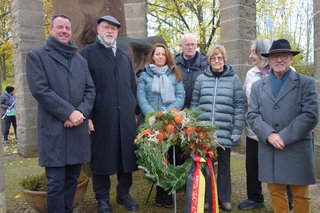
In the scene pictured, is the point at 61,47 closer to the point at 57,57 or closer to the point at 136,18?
the point at 57,57

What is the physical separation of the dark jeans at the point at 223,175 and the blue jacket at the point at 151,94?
764 millimetres

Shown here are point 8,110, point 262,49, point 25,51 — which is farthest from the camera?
point 8,110

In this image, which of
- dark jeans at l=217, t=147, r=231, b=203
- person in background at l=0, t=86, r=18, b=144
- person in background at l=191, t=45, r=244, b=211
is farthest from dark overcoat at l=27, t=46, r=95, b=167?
person in background at l=0, t=86, r=18, b=144

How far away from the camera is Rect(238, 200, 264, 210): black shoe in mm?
4191

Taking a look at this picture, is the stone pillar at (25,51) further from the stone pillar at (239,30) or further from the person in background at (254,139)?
the person in background at (254,139)

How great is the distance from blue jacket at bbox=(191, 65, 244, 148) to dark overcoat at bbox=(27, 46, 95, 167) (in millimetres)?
1366

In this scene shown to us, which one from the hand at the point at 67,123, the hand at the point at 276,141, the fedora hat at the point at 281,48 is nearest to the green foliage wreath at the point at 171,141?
the hand at the point at 276,141

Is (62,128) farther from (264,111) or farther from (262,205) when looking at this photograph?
(262,205)

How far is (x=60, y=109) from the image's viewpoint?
327cm

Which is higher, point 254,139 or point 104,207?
point 254,139

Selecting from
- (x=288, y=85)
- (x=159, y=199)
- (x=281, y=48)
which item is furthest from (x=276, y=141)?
(x=159, y=199)

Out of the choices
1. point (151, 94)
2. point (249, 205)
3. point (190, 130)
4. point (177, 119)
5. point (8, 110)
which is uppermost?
point (151, 94)

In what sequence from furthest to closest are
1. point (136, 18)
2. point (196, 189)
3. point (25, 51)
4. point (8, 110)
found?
point (8, 110)
point (136, 18)
point (25, 51)
point (196, 189)

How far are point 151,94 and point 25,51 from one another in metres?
4.85
